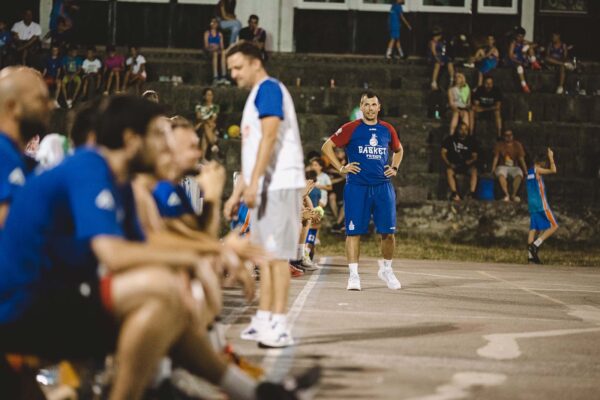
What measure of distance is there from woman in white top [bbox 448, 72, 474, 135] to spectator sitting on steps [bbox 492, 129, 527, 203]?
0.95m

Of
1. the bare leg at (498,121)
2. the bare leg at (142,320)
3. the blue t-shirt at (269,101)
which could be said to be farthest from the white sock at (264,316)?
the bare leg at (498,121)

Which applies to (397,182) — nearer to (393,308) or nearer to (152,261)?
(393,308)

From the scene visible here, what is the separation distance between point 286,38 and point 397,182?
7825mm

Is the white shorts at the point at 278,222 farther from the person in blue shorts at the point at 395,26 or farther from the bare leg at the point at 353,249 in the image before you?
the person in blue shorts at the point at 395,26

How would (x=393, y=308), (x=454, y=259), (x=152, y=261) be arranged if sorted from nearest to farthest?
(x=152, y=261), (x=393, y=308), (x=454, y=259)

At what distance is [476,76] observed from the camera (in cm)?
2705

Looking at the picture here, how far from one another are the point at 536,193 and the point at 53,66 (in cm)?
1272

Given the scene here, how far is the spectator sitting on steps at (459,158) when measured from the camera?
945 inches

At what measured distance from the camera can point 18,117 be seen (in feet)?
19.0

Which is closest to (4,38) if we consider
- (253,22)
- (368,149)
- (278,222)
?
(253,22)

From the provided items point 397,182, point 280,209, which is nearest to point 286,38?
point 397,182

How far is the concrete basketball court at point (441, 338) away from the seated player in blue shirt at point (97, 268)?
2.17m

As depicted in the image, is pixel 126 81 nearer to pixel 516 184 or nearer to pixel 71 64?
pixel 71 64

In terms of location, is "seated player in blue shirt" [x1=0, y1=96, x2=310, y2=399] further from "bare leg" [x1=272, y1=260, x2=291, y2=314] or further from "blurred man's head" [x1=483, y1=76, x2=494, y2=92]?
"blurred man's head" [x1=483, y1=76, x2=494, y2=92]
